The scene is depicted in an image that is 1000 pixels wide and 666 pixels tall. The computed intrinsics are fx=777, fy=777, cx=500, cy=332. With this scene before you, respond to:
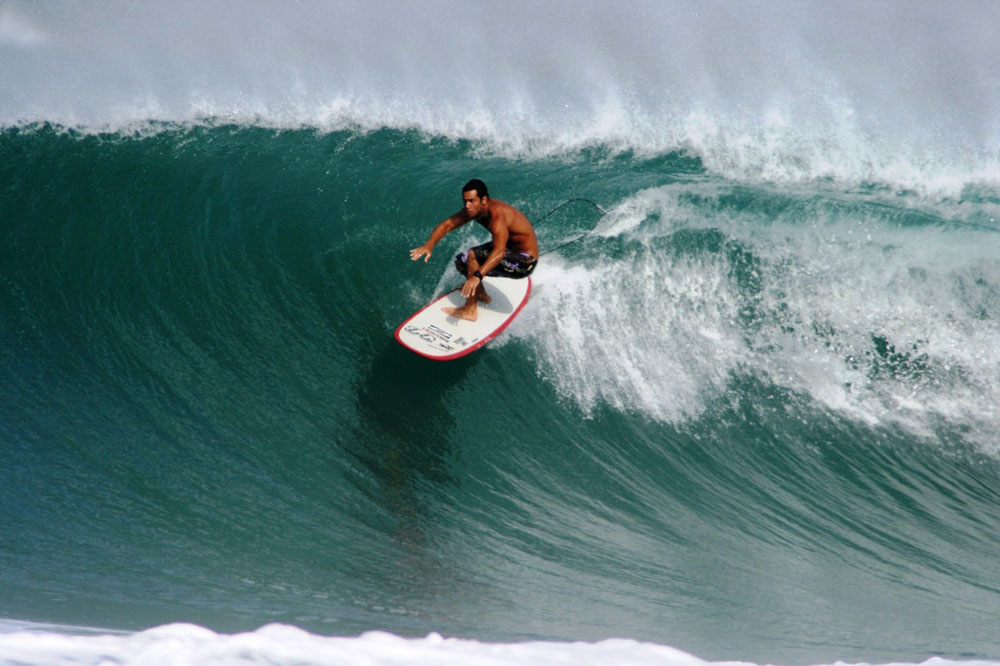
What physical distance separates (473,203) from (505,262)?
3.58 ft

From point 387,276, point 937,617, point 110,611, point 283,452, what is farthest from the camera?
point 387,276

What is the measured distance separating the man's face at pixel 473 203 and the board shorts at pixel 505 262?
58 cm

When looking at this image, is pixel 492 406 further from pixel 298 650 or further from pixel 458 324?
pixel 298 650

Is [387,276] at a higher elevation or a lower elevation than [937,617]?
higher

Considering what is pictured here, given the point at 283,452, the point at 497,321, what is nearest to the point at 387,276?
the point at 497,321

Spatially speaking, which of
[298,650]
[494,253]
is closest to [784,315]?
[494,253]

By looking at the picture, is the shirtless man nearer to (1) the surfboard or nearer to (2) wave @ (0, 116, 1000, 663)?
(1) the surfboard

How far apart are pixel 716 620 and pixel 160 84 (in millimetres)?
10030

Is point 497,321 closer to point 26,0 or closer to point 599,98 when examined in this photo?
point 599,98

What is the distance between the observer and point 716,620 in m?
4.93

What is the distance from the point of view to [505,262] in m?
7.18

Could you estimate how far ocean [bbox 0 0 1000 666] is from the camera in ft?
15.8

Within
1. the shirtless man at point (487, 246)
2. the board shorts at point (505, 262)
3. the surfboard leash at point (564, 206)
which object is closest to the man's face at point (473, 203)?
the shirtless man at point (487, 246)

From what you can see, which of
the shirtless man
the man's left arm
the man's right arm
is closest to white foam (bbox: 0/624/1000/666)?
the shirtless man
